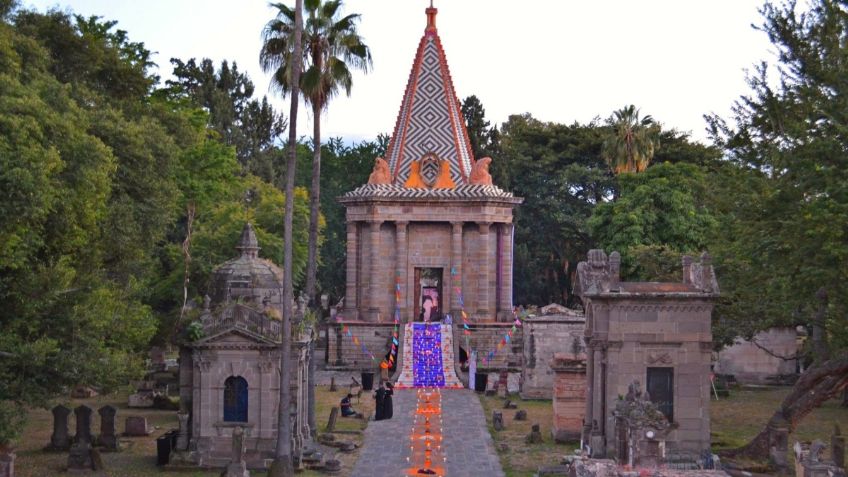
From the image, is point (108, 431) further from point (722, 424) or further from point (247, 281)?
point (722, 424)

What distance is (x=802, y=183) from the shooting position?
22.9m

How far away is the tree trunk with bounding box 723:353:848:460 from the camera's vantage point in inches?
957

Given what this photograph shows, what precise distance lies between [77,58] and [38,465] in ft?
41.0

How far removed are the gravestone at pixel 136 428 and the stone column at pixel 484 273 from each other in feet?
65.9

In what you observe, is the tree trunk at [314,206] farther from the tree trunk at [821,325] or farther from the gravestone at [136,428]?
the tree trunk at [821,325]

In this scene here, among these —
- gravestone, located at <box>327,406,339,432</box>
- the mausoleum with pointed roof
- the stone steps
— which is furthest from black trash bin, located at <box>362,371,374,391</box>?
gravestone, located at <box>327,406,339,432</box>

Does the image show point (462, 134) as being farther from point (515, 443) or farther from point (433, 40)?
point (515, 443)

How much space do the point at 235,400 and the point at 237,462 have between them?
10.0 feet

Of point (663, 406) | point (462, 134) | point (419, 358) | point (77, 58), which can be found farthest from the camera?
point (462, 134)

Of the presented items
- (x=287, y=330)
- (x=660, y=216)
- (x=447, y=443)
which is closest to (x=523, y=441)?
(x=447, y=443)

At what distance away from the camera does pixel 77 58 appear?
3191 centimetres

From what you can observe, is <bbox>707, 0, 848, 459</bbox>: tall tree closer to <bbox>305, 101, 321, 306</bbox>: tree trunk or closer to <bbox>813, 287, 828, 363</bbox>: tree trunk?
<bbox>813, 287, 828, 363</bbox>: tree trunk

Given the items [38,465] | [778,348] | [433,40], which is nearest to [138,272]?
[38,465]

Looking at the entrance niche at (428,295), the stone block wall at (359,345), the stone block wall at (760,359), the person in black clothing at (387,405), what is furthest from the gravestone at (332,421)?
the stone block wall at (760,359)
